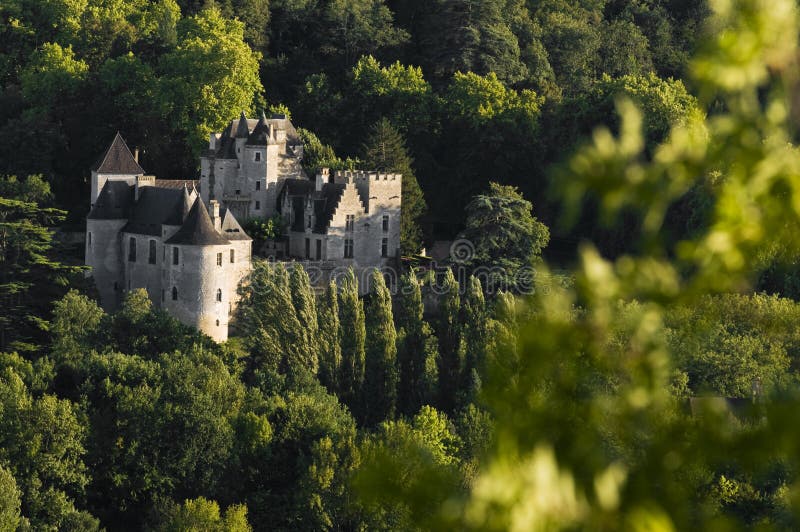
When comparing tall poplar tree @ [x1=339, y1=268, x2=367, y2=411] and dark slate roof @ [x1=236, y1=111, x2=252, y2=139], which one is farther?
dark slate roof @ [x1=236, y1=111, x2=252, y2=139]

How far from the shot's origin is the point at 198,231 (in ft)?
171

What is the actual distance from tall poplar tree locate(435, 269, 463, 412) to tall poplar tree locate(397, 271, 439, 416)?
29 cm

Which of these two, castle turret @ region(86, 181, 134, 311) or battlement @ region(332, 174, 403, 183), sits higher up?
battlement @ region(332, 174, 403, 183)

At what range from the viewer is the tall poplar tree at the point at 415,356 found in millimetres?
48812

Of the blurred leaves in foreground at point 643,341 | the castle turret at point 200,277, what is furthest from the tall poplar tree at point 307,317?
the blurred leaves in foreground at point 643,341

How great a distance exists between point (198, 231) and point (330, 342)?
6.18m

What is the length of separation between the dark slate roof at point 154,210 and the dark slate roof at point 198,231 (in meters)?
0.71

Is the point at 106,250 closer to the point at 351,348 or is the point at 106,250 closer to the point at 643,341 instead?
the point at 351,348

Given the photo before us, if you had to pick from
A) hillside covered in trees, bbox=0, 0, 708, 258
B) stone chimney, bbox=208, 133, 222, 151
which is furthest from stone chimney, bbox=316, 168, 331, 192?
stone chimney, bbox=208, 133, 222, 151

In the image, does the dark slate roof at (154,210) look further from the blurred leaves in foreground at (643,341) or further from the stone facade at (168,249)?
the blurred leaves in foreground at (643,341)

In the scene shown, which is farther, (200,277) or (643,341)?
(200,277)

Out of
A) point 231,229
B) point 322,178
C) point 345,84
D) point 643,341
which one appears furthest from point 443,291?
point 643,341

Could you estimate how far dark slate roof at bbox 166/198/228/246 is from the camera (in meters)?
52.2

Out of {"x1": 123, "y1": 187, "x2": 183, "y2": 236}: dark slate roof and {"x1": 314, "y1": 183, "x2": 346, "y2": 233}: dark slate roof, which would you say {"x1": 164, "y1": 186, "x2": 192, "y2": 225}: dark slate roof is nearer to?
{"x1": 123, "y1": 187, "x2": 183, "y2": 236}: dark slate roof
